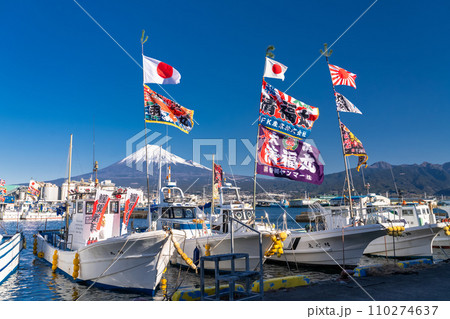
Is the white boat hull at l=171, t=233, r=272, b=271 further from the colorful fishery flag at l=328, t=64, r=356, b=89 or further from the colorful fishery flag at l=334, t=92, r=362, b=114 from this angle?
the colorful fishery flag at l=328, t=64, r=356, b=89

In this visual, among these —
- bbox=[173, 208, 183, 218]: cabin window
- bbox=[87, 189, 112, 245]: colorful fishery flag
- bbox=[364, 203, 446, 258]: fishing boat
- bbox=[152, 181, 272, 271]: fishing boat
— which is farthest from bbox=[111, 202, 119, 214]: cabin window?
bbox=[364, 203, 446, 258]: fishing boat

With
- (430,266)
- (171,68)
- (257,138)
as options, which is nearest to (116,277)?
(257,138)

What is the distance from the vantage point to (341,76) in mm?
19500

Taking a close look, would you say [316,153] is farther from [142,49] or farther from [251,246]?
[142,49]

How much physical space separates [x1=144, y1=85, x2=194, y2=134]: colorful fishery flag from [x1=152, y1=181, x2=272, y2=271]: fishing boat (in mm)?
4447

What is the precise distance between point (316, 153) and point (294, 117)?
2.11 metres

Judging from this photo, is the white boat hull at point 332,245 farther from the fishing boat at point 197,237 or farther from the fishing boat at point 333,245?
the fishing boat at point 197,237

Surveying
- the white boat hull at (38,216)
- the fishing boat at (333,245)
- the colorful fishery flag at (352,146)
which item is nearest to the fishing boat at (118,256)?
the fishing boat at (333,245)

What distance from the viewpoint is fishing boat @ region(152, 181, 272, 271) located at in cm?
1666

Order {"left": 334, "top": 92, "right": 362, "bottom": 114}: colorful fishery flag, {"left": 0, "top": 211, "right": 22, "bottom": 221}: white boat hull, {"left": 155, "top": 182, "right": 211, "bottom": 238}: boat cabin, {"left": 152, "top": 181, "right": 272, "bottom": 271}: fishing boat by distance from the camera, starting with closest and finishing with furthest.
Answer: {"left": 152, "top": 181, "right": 272, "bottom": 271}: fishing boat
{"left": 334, "top": 92, "right": 362, "bottom": 114}: colorful fishery flag
{"left": 155, "top": 182, "right": 211, "bottom": 238}: boat cabin
{"left": 0, "top": 211, "right": 22, "bottom": 221}: white boat hull

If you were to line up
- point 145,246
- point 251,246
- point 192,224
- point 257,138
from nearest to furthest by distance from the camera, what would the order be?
point 145,246
point 257,138
point 251,246
point 192,224

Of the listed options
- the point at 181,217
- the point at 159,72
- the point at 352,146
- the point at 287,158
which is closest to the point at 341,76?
the point at 352,146

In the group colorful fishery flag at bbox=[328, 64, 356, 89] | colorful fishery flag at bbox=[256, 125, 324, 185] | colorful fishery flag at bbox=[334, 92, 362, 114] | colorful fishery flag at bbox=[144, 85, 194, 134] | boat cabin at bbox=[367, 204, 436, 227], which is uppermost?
colorful fishery flag at bbox=[328, 64, 356, 89]

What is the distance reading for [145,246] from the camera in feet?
43.7
